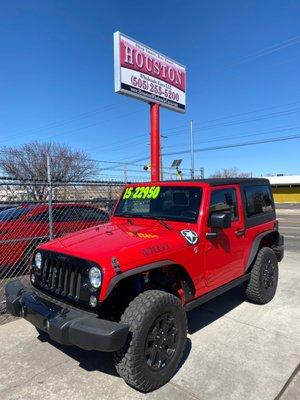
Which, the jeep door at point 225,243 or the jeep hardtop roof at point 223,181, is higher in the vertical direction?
the jeep hardtop roof at point 223,181

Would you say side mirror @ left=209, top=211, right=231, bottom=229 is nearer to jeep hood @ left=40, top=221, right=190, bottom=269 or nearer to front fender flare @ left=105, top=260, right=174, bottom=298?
jeep hood @ left=40, top=221, right=190, bottom=269

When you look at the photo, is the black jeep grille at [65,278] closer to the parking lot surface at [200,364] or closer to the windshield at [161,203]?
the parking lot surface at [200,364]

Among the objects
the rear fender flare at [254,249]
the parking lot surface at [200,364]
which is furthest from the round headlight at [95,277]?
the rear fender flare at [254,249]

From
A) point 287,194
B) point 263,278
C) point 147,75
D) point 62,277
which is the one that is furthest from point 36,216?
point 287,194

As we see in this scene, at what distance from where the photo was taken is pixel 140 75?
1032 cm

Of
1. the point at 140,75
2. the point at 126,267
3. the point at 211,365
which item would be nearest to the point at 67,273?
the point at 126,267

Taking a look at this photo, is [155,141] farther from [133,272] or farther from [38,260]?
[133,272]

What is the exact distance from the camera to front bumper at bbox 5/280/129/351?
2932 mm

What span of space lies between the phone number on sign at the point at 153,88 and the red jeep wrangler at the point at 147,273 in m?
5.70

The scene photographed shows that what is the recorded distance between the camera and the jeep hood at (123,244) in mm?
3369

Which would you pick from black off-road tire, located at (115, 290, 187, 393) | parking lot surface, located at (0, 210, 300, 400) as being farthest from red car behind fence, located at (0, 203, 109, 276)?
black off-road tire, located at (115, 290, 187, 393)

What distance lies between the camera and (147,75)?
34.7 ft

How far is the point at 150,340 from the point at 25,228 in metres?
4.92

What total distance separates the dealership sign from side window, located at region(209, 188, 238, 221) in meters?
5.90
